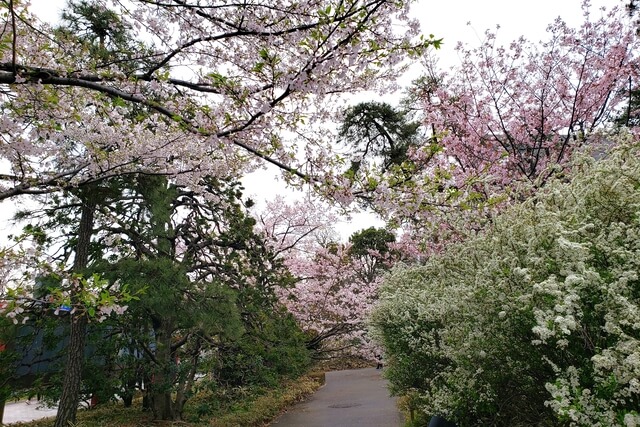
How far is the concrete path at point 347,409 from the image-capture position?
8680mm

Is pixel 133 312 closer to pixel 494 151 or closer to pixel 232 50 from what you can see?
pixel 232 50

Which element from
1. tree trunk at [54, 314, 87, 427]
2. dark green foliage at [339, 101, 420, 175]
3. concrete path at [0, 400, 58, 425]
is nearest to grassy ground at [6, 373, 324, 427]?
tree trunk at [54, 314, 87, 427]

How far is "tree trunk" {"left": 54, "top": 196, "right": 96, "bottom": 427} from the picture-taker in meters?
6.69

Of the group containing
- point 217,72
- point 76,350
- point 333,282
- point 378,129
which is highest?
point 378,129

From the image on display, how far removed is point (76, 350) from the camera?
22.6 feet

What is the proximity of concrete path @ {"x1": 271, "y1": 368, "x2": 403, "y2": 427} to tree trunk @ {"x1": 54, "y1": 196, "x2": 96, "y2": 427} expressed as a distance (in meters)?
3.91

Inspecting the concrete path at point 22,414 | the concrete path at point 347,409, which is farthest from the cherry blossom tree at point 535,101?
the concrete path at point 22,414

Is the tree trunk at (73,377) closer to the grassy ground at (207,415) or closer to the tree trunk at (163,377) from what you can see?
the grassy ground at (207,415)

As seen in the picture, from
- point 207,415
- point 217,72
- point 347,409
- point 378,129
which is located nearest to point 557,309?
point 217,72

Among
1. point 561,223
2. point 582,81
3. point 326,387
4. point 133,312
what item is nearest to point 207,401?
point 133,312

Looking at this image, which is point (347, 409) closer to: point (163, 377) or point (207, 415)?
point (207, 415)

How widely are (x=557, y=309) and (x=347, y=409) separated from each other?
30.1 feet

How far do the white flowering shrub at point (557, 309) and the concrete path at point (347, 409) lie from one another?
478 cm

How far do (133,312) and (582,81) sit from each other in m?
8.98
